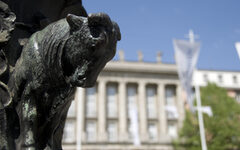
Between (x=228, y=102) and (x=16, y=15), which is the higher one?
(x=16, y=15)

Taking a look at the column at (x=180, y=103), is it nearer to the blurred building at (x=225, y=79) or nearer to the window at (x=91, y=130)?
the blurred building at (x=225, y=79)

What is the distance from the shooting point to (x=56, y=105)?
2070 mm

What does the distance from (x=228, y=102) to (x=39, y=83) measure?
27.6 m

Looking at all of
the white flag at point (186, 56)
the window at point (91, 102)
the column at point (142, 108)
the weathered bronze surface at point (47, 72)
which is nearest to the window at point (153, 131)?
the column at point (142, 108)

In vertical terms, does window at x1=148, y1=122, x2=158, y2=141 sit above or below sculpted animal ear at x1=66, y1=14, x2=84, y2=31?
below

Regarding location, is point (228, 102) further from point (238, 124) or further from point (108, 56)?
point (108, 56)

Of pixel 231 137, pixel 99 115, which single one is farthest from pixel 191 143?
pixel 99 115

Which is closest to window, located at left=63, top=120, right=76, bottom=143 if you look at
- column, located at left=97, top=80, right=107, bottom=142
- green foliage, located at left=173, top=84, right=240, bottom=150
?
column, located at left=97, top=80, right=107, bottom=142

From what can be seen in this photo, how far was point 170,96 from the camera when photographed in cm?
4047

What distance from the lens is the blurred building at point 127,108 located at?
35812 mm

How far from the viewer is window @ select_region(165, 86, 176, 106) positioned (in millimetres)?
40156

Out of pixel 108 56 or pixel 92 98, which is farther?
pixel 92 98

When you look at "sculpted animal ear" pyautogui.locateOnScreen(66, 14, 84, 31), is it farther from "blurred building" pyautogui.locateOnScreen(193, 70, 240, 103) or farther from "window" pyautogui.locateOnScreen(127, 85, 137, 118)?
"blurred building" pyautogui.locateOnScreen(193, 70, 240, 103)

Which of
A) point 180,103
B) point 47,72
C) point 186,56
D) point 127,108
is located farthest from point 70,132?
point 47,72
